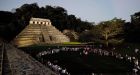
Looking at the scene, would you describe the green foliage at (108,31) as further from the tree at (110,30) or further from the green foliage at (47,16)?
the green foliage at (47,16)

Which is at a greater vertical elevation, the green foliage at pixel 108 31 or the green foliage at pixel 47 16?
the green foliage at pixel 47 16

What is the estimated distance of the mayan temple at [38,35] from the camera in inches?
2032

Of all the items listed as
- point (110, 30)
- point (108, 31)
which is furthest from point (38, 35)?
point (110, 30)

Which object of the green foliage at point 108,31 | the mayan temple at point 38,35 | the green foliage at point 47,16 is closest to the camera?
the green foliage at point 108,31

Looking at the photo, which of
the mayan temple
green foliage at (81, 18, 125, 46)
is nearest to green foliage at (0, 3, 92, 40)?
the mayan temple

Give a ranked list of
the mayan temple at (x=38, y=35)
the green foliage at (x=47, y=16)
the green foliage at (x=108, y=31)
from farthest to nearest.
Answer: the green foliage at (x=47, y=16)
the mayan temple at (x=38, y=35)
the green foliage at (x=108, y=31)

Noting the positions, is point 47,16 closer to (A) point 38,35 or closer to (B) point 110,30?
(A) point 38,35

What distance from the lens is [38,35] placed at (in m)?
55.2

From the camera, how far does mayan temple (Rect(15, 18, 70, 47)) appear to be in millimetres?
51625

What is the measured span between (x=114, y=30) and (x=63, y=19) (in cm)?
2880

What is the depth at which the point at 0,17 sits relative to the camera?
72312 millimetres

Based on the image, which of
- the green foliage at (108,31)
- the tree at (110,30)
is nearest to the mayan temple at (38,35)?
the green foliage at (108,31)

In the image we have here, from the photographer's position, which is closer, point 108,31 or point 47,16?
point 108,31

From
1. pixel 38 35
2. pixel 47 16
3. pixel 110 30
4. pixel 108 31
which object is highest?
pixel 47 16
